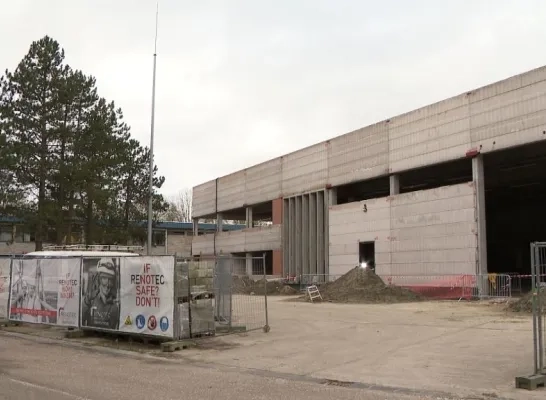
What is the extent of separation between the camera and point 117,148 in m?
43.2

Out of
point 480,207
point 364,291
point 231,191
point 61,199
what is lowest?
point 364,291

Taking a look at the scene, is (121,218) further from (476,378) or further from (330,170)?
(476,378)

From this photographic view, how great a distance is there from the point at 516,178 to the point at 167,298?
109 ft

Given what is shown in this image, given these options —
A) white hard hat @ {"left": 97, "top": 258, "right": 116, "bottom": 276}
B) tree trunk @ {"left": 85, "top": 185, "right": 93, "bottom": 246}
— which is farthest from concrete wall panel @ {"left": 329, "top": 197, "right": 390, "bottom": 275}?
white hard hat @ {"left": 97, "top": 258, "right": 116, "bottom": 276}

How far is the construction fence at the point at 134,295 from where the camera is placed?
506 inches

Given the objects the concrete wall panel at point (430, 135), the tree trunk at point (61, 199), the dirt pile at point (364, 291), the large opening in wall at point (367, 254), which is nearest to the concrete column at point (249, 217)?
the large opening in wall at point (367, 254)

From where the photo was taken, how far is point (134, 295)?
43.8 ft

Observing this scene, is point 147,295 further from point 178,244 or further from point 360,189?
point 178,244

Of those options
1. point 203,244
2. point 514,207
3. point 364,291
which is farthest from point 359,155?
point 203,244

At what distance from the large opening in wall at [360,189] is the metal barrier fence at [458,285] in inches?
316

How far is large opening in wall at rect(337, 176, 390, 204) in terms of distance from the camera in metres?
38.8

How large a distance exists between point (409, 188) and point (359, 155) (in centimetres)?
721

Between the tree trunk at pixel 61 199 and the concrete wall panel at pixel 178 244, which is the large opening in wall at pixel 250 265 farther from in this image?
the concrete wall panel at pixel 178 244

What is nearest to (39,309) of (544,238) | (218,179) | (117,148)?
(117,148)
